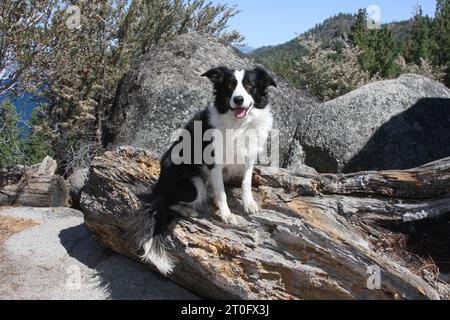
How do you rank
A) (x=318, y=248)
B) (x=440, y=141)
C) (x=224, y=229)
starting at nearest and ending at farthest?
1. (x=318, y=248)
2. (x=224, y=229)
3. (x=440, y=141)

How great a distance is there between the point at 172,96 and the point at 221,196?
11.1 feet

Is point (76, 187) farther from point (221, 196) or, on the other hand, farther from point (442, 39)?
point (442, 39)

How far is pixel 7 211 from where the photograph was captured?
6867 millimetres

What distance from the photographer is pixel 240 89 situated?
3.85 m

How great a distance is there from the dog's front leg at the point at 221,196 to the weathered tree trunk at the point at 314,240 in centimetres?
8

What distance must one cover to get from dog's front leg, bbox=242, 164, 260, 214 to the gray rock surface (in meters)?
1.07

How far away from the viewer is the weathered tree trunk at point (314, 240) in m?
3.44

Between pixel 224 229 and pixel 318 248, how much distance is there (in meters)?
0.85

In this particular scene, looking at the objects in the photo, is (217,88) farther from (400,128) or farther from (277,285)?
(400,128)

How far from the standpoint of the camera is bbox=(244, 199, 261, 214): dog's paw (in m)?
3.97

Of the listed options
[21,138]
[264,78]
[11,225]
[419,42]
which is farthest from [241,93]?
[419,42]

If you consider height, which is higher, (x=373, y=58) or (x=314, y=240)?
(x=373, y=58)

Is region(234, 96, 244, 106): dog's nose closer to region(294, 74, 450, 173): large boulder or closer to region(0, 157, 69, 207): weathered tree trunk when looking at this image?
region(294, 74, 450, 173): large boulder
